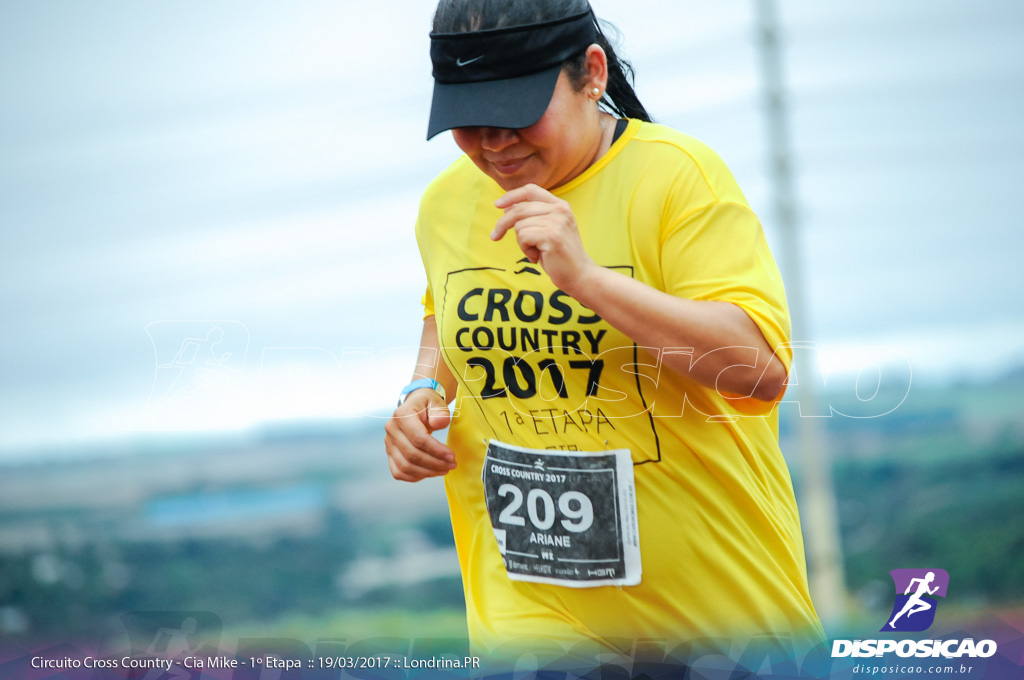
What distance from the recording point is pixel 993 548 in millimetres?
7320

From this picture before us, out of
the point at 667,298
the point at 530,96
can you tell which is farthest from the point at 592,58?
the point at 667,298

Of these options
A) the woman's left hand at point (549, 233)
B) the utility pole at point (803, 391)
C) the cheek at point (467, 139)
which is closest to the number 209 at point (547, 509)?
the woman's left hand at point (549, 233)

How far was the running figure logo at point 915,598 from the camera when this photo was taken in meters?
1.59

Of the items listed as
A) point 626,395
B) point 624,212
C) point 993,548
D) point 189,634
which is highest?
point 624,212

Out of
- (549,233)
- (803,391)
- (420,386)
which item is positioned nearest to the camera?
(549,233)

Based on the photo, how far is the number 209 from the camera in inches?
55.4

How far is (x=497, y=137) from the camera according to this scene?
4.27ft

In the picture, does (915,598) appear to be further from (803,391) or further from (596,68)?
(803,391)

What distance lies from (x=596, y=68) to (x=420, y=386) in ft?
2.18

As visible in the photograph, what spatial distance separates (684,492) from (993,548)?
23.4 ft

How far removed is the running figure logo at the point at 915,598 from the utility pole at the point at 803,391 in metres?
2.69

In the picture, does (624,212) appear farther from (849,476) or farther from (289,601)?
(289,601)

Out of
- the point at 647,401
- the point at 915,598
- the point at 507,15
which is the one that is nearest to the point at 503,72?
the point at 507,15

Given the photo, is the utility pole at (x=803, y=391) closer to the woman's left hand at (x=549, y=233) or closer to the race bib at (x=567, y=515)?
the race bib at (x=567, y=515)
